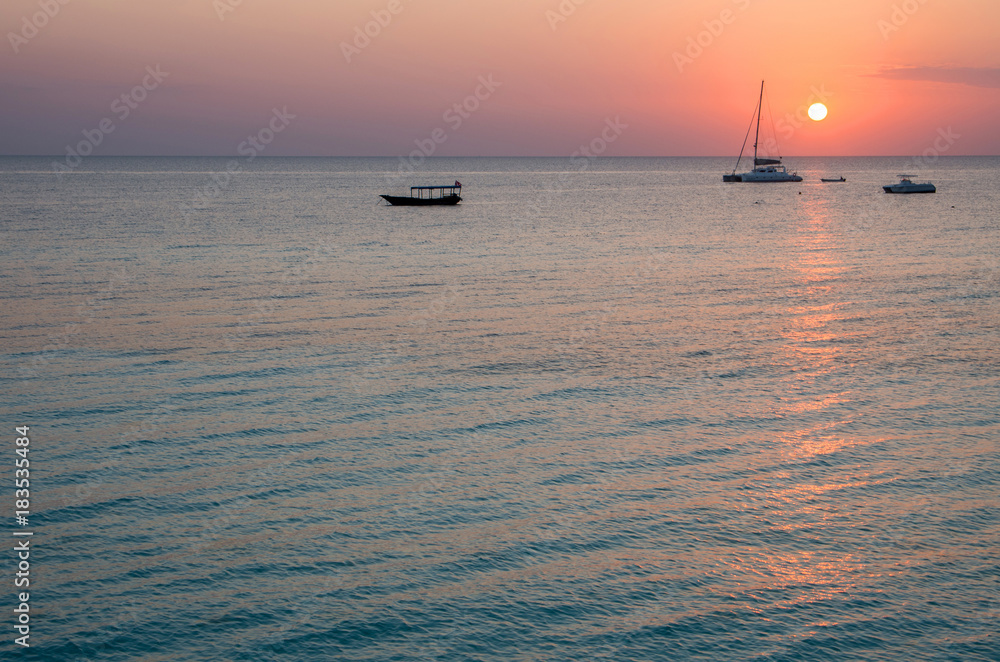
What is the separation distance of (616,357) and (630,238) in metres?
46.8

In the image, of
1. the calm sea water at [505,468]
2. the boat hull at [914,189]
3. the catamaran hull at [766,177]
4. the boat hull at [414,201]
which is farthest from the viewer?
the catamaran hull at [766,177]

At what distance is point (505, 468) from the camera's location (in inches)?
832

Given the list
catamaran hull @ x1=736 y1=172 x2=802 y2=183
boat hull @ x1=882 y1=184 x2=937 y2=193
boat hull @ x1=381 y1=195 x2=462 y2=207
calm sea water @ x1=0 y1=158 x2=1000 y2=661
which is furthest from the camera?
catamaran hull @ x1=736 y1=172 x2=802 y2=183

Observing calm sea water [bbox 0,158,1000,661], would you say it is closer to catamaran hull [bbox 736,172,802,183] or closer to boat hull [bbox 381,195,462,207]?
boat hull [bbox 381,195,462,207]

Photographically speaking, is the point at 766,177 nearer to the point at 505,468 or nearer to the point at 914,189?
the point at 914,189

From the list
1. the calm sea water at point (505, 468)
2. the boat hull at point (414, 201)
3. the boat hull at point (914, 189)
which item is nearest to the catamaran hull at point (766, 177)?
the boat hull at point (914, 189)

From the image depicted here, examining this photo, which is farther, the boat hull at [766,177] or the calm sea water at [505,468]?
the boat hull at [766,177]

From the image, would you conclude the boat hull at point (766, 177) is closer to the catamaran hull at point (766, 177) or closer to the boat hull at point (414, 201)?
the catamaran hull at point (766, 177)

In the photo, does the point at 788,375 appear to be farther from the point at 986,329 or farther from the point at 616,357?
the point at 986,329

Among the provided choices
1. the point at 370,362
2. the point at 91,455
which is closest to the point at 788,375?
the point at 370,362

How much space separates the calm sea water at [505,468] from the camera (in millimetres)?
14609

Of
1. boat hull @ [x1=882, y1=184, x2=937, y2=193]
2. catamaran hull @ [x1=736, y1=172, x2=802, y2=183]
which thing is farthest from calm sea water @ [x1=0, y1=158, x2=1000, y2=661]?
catamaran hull @ [x1=736, y1=172, x2=802, y2=183]

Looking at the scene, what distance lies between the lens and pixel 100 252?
60.6m

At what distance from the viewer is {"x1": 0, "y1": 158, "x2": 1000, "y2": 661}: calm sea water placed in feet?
47.9
